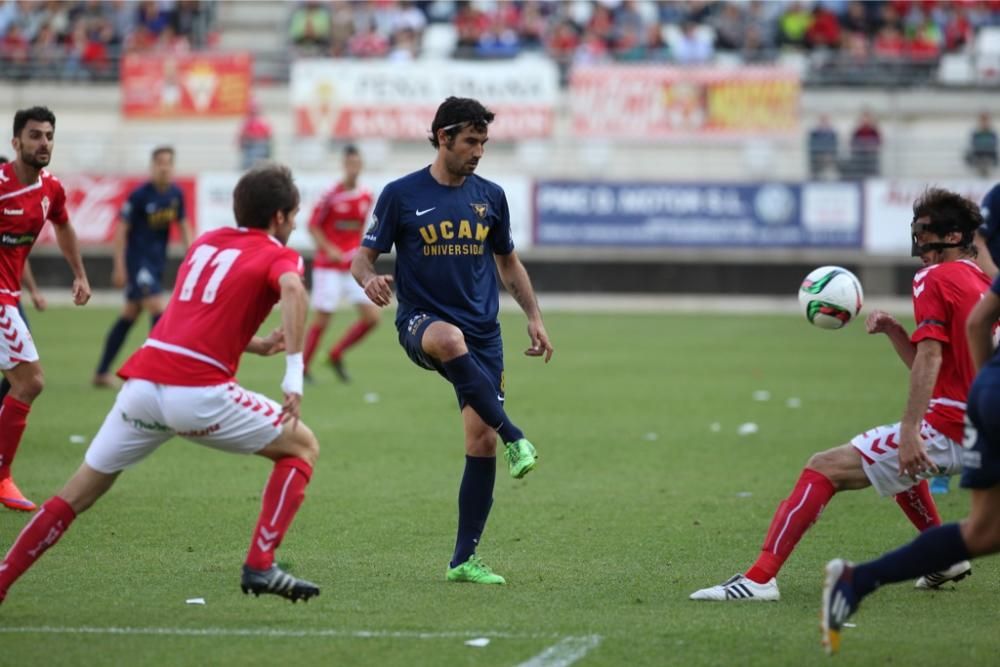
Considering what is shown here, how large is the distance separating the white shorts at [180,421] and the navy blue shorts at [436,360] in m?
1.22

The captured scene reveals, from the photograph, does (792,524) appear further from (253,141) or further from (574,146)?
(253,141)

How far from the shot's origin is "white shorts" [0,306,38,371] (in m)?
9.10

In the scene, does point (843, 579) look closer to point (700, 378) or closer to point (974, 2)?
point (700, 378)

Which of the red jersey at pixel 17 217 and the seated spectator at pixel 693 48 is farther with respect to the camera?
the seated spectator at pixel 693 48

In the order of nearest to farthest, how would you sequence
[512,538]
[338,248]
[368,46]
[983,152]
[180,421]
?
[180,421] < [512,538] < [338,248] < [983,152] < [368,46]

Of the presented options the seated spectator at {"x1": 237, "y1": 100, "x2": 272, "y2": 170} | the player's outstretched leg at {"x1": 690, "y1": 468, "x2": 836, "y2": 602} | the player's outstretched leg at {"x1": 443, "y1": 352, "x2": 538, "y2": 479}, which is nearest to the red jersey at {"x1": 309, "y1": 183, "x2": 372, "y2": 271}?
Answer: the player's outstretched leg at {"x1": 443, "y1": 352, "x2": 538, "y2": 479}

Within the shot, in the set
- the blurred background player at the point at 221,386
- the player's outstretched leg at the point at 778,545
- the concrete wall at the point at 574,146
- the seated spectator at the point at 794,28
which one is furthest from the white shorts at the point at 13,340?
the seated spectator at the point at 794,28

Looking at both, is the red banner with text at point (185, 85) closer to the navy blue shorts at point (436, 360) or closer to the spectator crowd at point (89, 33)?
the spectator crowd at point (89, 33)

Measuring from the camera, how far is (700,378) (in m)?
16.8

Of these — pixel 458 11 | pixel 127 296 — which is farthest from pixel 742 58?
pixel 127 296

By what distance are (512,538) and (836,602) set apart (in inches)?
121

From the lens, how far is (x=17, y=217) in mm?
9258

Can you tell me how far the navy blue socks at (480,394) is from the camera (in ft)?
23.5

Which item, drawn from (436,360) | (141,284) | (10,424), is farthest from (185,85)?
(436,360)
